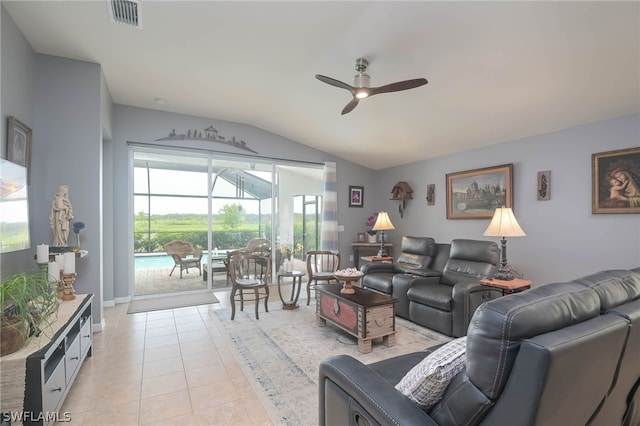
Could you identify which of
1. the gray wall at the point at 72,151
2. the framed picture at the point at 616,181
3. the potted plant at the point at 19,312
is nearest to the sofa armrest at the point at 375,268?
the framed picture at the point at 616,181

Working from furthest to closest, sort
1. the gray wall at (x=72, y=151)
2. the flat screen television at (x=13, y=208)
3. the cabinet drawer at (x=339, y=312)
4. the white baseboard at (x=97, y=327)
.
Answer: the white baseboard at (x=97, y=327) → the gray wall at (x=72, y=151) → the cabinet drawer at (x=339, y=312) → the flat screen television at (x=13, y=208)

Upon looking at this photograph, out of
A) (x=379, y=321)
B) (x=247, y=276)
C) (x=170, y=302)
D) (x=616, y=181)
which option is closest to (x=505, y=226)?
(x=616, y=181)

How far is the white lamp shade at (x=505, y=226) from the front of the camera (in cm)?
326

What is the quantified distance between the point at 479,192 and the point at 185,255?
506cm

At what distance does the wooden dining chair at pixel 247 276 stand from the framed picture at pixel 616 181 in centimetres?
400

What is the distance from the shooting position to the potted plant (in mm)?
1662

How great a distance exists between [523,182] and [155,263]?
592cm

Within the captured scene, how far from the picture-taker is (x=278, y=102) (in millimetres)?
4609

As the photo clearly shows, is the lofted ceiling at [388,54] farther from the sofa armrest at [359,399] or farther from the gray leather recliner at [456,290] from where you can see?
the sofa armrest at [359,399]

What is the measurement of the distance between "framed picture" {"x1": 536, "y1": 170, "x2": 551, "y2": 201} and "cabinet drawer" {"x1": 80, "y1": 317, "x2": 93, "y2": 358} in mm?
5191

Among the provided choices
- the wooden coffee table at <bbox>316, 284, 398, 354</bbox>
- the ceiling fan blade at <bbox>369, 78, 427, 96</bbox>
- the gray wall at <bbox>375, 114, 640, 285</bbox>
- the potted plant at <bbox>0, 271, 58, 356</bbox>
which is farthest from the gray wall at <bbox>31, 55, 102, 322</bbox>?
Result: the gray wall at <bbox>375, 114, 640, 285</bbox>

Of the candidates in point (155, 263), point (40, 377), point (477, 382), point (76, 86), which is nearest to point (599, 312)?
point (477, 382)

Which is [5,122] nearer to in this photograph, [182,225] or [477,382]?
[182,225]

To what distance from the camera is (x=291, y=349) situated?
303 centimetres
